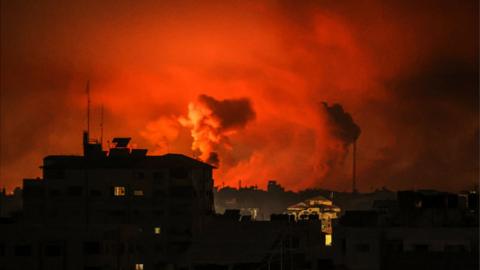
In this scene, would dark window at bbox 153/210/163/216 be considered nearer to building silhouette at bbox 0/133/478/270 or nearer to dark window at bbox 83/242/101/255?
building silhouette at bbox 0/133/478/270

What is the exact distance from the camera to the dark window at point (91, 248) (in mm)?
57406

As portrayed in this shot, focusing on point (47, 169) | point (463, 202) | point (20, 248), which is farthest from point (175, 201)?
point (463, 202)

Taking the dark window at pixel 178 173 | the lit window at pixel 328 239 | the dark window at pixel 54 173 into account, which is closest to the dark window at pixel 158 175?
the dark window at pixel 178 173

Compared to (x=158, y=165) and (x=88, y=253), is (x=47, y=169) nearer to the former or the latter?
(x=158, y=165)

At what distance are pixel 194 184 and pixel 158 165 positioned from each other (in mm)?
3251

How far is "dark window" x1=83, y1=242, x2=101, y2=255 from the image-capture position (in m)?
57.4

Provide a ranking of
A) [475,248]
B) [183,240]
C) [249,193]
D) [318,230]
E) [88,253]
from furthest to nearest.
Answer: [249,193] < [318,230] < [183,240] < [475,248] < [88,253]

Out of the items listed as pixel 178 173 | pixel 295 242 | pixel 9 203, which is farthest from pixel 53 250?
pixel 9 203

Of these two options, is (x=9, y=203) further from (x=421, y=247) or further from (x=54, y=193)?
(x=421, y=247)

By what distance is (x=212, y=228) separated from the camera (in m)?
70.5

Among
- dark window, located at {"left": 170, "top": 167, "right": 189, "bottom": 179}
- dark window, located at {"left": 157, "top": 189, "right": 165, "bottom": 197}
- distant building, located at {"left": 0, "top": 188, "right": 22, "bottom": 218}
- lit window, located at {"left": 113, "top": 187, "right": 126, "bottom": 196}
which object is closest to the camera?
dark window, located at {"left": 157, "top": 189, "right": 165, "bottom": 197}

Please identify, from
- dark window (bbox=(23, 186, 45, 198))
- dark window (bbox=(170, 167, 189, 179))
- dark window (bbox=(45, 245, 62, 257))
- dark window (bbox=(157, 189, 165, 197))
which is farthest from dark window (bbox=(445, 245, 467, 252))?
dark window (bbox=(23, 186, 45, 198))

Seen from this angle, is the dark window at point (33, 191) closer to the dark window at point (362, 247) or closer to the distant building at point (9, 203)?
the dark window at point (362, 247)

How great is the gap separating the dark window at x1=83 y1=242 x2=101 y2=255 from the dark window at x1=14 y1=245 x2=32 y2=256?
348 cm
